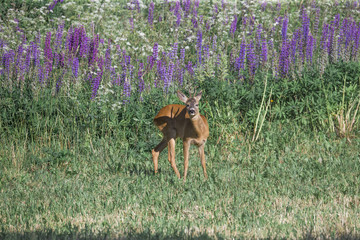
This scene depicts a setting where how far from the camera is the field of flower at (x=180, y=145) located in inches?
195

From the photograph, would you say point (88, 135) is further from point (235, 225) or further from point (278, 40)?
point (278, 40)

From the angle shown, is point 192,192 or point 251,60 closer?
point 192,192

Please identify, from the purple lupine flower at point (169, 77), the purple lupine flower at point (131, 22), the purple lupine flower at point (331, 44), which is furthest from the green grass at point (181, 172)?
the purple lupine flower at point (131, 22)

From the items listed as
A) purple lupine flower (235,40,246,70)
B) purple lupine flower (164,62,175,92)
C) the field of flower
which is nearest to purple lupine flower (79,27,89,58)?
the field of flower

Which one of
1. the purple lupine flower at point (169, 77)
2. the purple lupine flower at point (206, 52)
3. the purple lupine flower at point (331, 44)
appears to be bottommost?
the purple lupine flower at point (169, 77)

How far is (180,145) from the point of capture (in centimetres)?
758

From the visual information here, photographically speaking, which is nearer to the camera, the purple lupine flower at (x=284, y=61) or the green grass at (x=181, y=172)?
the green grass at (x=181, y=172)

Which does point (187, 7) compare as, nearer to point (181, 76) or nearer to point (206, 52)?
point (206, 52)

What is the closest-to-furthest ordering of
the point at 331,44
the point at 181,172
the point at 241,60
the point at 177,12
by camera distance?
the point at 181,172 → the point at 241,60 → the point at 331,44 → the point at 177,12

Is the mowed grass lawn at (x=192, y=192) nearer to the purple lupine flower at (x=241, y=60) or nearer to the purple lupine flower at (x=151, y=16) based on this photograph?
the purple lupine flower at (x=241, y=60)

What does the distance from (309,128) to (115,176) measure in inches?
126

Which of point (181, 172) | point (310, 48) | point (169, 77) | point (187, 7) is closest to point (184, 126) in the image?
point (181, 172)

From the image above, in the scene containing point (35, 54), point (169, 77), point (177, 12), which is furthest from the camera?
point (177, 12)

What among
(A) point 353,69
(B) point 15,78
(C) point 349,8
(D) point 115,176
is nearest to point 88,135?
(D) point 115,176
